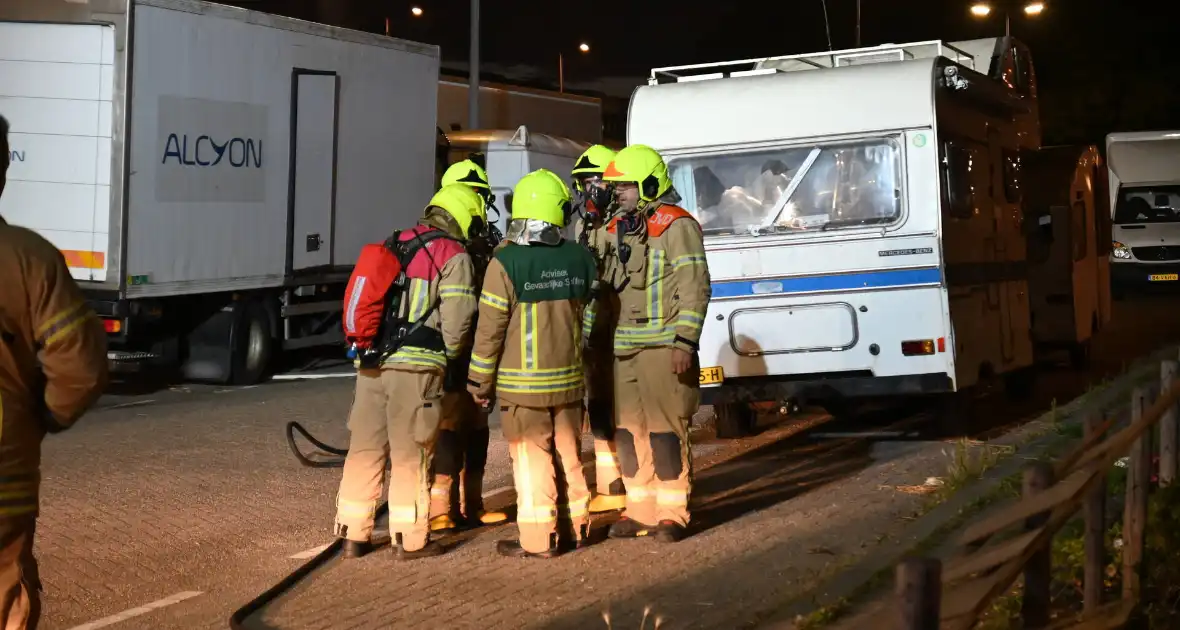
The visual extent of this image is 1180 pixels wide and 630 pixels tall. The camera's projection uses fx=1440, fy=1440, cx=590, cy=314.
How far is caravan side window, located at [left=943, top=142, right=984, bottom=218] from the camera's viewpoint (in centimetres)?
1002

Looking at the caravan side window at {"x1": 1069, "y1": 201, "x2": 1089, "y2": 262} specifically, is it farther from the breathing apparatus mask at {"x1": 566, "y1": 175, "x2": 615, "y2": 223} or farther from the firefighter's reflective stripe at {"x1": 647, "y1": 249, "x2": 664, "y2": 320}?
the firefighter's reflective stripe at {"x1": 647, "y1": 249, "x2": 664, "y2": 320}

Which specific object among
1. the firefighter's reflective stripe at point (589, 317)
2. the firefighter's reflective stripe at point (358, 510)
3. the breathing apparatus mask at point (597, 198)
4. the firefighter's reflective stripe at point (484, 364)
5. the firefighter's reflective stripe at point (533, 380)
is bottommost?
the firefighter's reflective stripe at point (358, 510)

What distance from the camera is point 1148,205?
26547 millimetres

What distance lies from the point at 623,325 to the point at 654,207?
654 mm

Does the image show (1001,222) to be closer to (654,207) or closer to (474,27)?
(654,207)

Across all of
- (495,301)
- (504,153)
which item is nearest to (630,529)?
(495,301)

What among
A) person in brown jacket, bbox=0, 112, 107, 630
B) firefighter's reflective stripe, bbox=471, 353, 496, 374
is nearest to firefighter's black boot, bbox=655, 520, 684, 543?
firefighter's reflective stripe, bbox=471, 353, 496, 374

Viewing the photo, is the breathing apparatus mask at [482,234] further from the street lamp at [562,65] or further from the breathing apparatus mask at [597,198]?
the street lamp at [562,65]

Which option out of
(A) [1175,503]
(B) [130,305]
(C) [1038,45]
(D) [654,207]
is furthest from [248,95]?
(C) [1038,45]

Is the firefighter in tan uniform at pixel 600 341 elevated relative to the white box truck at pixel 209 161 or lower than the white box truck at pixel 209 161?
lower

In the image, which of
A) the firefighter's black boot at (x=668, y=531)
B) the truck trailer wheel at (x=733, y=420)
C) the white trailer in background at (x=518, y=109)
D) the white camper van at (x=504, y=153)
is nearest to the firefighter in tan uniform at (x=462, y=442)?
the firefighter's black boot at (x=668, y=531)

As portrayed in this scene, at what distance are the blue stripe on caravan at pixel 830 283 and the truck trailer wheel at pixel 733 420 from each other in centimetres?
116

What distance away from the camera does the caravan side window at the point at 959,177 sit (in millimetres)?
10023

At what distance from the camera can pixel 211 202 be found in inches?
564
